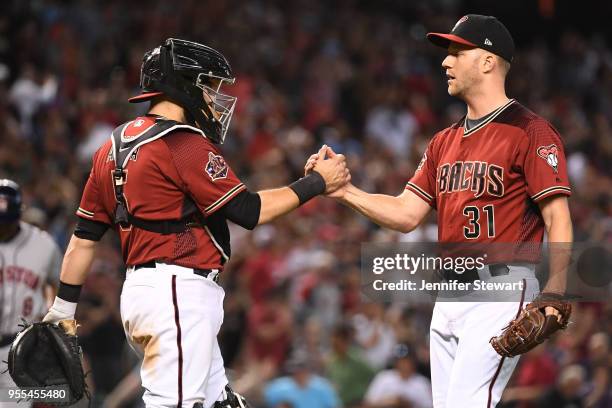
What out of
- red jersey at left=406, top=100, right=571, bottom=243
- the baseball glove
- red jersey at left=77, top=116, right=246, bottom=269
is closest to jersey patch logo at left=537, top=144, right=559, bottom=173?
red jersey at left=406, top=100, right=571, bottom=243

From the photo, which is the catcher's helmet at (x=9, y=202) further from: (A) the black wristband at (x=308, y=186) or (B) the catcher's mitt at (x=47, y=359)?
(A) the black wristband at (x=308, y=186)

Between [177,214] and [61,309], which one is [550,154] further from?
[61,309]

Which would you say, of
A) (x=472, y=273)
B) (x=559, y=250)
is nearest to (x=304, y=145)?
(x=472, y=273)

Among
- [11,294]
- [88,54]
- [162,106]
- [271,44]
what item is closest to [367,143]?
[271,44]

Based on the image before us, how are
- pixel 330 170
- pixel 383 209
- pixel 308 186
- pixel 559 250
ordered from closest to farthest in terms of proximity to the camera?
pixel 559 250 < pixel 308 186 < pixel 330 170 < pixel 383 209

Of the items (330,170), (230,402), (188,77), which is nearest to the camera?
(230,402)

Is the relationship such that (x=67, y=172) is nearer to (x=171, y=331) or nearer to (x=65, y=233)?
(x=65, y=233)

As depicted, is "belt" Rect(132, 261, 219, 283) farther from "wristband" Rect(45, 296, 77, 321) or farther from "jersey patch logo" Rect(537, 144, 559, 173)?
"jersey patch logo" Rect(537, 144, 559, 173)
